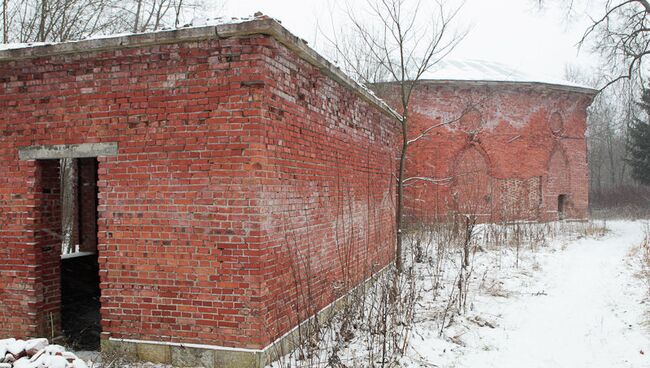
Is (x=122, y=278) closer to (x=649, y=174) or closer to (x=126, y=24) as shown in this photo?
(x=126, y=24)

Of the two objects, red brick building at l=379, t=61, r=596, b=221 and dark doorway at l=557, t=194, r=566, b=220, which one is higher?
red brick building at l=379, t=61, r=596, b=221

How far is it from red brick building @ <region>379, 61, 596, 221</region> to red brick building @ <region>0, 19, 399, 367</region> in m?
12.6

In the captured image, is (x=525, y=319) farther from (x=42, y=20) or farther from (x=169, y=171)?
(x=42, y=20)

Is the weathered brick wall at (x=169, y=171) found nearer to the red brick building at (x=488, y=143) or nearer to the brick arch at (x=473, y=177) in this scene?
the red brick building at (x=488, y=143)

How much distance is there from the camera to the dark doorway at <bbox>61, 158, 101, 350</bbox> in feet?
22.4

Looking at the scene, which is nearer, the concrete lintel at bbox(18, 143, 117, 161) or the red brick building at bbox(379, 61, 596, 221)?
the concrete lintel at bbox(18, 143, 117, 161)

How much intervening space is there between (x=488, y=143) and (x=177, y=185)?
16.1 meters

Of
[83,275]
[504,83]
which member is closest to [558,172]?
[504,83]

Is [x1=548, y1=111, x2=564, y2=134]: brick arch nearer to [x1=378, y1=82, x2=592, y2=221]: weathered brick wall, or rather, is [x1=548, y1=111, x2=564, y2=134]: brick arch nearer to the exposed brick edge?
[x1=378, y1=82, x2=592, y2=221]: weathered brick wall

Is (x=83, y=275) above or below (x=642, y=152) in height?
below

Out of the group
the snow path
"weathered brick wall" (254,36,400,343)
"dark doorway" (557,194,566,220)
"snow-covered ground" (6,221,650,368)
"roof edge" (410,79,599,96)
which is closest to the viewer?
"weathered brick wall" (254,36,400,343)

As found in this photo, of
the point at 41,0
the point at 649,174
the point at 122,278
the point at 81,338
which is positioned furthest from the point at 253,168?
the point at 649,174

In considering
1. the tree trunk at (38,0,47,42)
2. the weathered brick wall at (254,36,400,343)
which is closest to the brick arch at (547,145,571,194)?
the weathered brick wall at (254,36,400,343)

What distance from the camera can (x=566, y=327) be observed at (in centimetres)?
720
